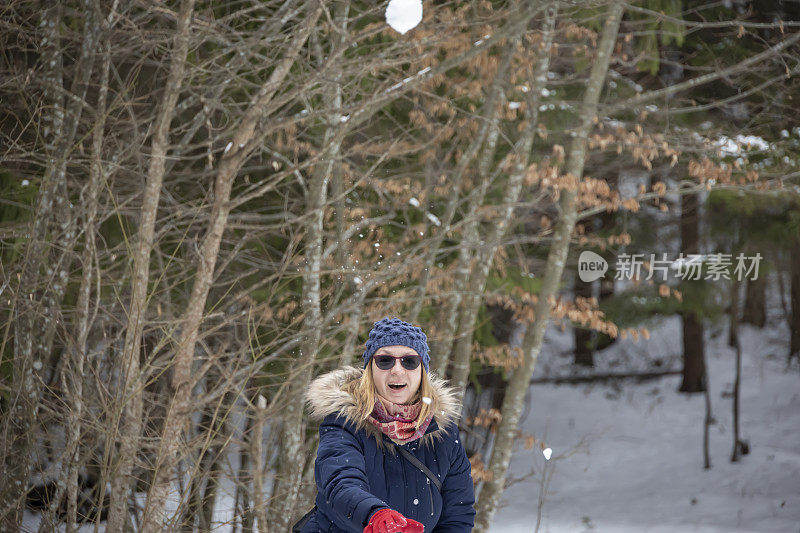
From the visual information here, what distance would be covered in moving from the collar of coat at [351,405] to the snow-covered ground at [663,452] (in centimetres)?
890

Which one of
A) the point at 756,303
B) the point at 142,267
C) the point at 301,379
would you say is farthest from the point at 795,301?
the point at 142,267

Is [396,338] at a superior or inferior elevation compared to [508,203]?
inferior

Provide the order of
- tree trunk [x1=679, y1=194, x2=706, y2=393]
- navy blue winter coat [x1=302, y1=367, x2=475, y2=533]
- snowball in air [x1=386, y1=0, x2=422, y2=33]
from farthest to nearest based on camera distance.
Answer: tree trunk [x1=679, y1=194, x2=706, y2=393], snowball in air [x1=386, y1=0, x2=422, y2=33], navy blue winter coat [x1=302, y1=367, x2=475, y2=533]

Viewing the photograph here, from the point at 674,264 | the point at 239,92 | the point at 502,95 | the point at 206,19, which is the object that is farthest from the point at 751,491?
the point at 206,19

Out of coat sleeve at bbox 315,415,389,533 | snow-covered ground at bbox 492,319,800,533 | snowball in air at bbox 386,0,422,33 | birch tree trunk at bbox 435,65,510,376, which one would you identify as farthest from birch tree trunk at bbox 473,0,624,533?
coat sleeve at bbox 315,415,389,533

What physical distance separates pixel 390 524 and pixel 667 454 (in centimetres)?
1290

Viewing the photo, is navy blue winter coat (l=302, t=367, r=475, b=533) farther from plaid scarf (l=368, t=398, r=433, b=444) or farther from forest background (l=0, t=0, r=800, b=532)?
forest background (l=0, t=0, r=800, b=532)

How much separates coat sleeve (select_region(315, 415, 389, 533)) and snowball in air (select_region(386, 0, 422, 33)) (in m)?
3.72

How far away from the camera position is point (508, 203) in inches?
277

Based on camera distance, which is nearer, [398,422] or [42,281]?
[398,422]

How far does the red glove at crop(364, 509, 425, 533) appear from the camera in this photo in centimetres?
179

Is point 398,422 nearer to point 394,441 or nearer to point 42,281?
point 394,441

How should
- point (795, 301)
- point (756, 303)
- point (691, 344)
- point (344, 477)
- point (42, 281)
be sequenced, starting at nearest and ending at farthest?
point (344, 477) → point (42, 281) → point (795, 301) → point (756, 303) → point (691, 344)

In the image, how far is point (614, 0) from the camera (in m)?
6.05
